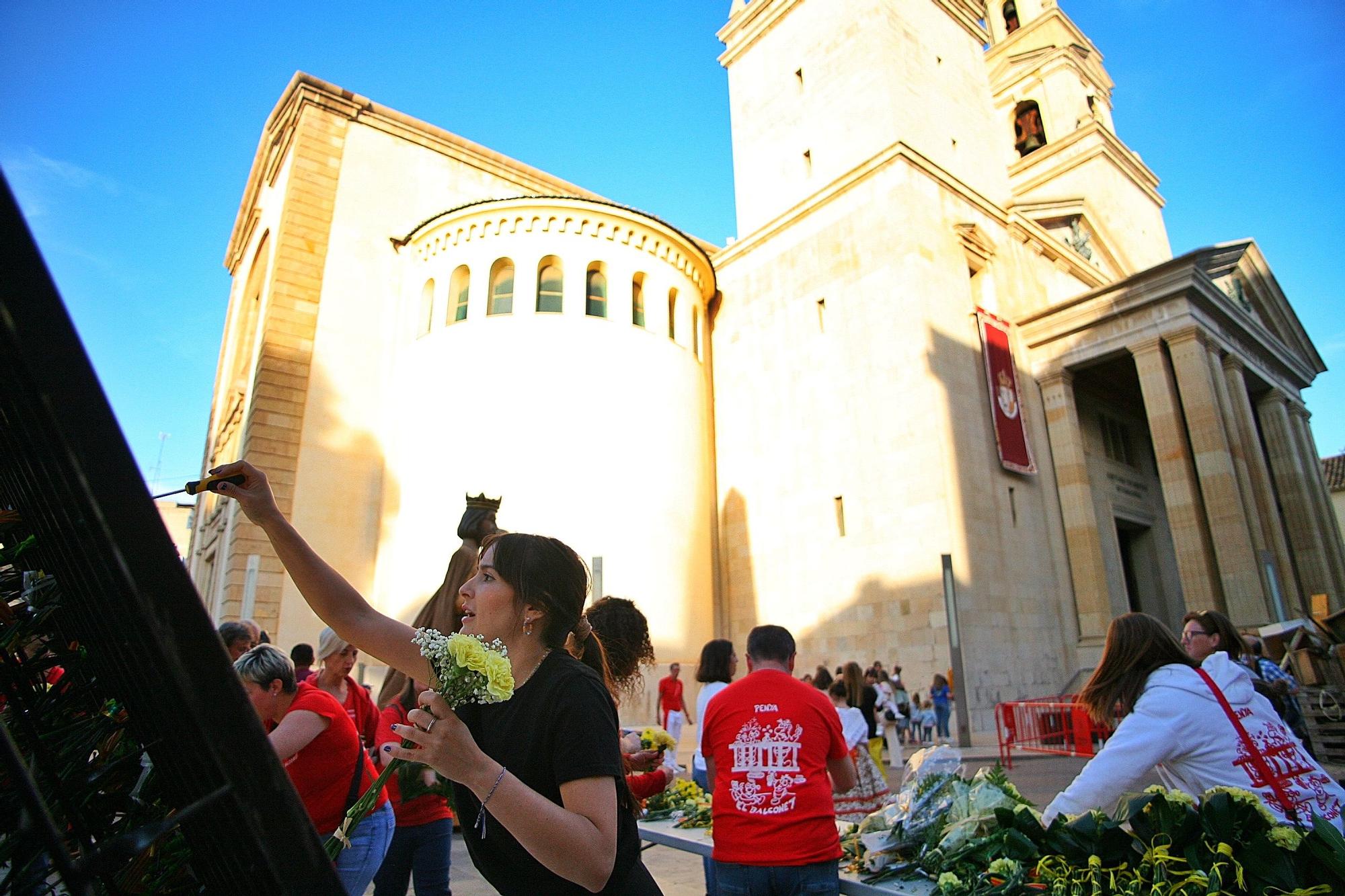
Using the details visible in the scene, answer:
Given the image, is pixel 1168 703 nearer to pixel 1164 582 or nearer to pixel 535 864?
pixel 535 864

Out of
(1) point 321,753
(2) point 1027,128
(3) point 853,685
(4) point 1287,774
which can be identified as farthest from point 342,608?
(2) point 1027,128

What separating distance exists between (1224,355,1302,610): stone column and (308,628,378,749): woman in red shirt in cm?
2042

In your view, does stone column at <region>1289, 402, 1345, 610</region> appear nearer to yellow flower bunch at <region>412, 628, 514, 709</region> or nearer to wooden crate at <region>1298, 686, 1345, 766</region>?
wooden crate at <region>1298, 686, 1345, 766</region>

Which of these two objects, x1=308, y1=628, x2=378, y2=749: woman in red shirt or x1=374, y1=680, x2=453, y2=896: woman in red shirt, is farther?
x1=308, y1=628, x2=378, y2=749: woman in red shirt

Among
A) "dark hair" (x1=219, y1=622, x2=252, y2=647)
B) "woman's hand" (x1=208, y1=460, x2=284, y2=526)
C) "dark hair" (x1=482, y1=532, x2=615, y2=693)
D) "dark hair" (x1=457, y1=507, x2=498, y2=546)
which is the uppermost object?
"dark hair" (x1=457, y1=507, x2=498, y2=546)

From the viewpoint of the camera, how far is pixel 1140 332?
19141 mm

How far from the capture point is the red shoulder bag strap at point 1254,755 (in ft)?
9.84

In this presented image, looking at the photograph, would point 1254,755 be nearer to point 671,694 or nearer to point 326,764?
point 326,764

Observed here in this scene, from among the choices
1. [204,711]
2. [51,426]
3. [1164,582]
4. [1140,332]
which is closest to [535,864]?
[204,711]

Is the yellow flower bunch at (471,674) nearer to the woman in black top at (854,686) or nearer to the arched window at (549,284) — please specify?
the woman in black top at (854,686)

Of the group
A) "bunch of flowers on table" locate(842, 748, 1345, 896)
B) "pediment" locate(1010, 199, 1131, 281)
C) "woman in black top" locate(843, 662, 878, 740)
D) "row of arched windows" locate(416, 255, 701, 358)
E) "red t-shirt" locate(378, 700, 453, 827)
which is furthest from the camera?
"pediment" locate(1010, 199, 1131, 281)

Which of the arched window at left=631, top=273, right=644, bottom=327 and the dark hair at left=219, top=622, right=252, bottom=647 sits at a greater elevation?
the arched window at left=631, top=273, right=644, bottom=327

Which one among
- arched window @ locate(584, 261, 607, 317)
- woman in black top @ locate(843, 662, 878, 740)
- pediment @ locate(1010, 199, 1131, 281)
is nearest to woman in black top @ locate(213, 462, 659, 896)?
woman in black top @ locate(843, 662, 878, 740)

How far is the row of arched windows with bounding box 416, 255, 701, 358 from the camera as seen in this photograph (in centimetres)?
1912
